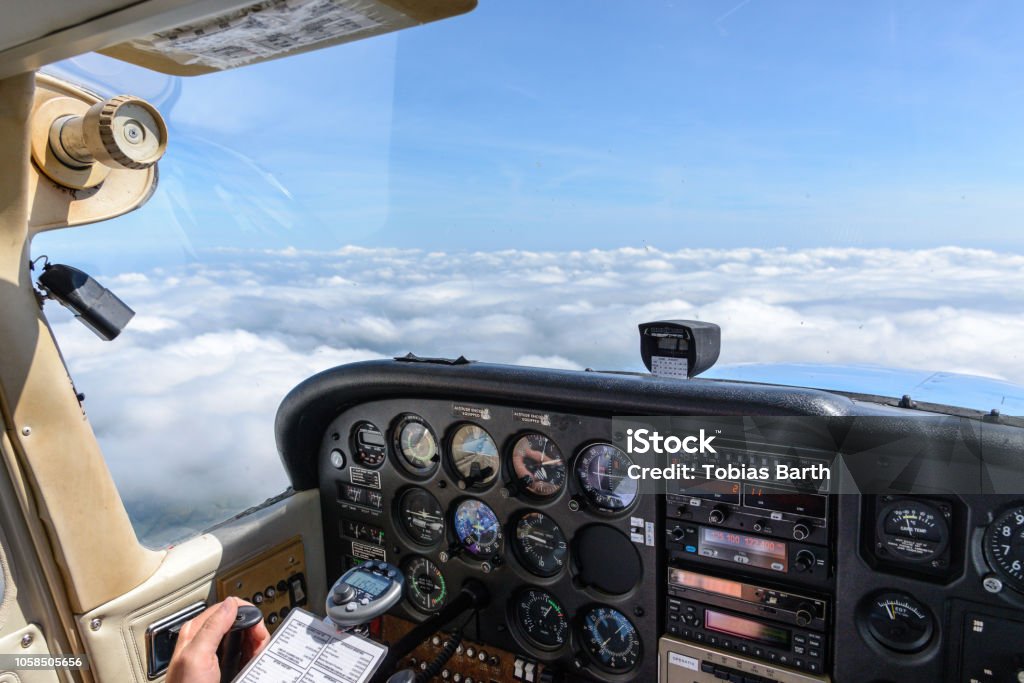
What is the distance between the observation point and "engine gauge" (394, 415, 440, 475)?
8.68 feet

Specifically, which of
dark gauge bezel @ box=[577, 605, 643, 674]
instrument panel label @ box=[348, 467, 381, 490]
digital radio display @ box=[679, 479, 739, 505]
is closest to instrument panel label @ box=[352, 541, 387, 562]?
instrument panel label @ box=[348, 467, 381, 490]

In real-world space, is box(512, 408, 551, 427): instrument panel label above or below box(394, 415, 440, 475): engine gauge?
above

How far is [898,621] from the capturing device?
192 centimetres

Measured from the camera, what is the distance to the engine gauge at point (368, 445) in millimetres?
2773

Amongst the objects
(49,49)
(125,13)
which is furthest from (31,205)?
(125,13)

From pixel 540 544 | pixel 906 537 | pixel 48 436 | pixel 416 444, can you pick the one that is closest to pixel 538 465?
pixel 540 544

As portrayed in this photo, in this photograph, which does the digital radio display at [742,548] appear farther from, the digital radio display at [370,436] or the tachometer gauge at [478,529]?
the digital radio display at [370,436]

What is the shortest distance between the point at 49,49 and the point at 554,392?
1.57m

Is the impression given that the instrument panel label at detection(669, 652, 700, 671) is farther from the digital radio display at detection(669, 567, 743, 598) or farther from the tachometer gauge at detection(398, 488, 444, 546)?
the tachometer gauge at detection(398, 488, 444, 546)

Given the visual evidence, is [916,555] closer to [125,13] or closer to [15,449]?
[125,13]

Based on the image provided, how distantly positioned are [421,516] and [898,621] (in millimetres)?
1701

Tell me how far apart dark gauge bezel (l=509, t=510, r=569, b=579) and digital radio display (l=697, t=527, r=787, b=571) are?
1.66ft

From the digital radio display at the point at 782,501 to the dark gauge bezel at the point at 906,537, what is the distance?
0.15 meters

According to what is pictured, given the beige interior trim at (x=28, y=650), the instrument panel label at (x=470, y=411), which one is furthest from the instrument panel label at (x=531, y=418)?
the beige interior trim at (x=28, y=650)
